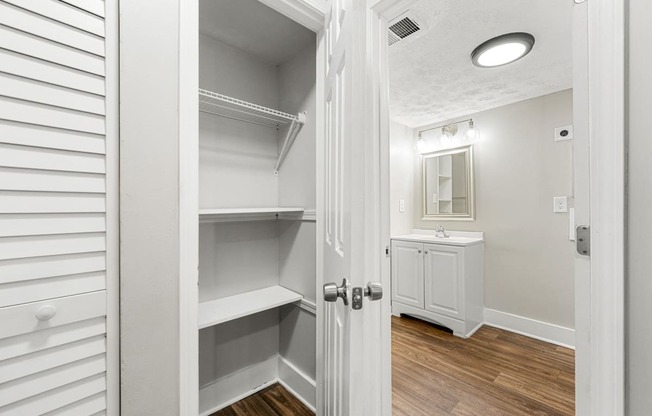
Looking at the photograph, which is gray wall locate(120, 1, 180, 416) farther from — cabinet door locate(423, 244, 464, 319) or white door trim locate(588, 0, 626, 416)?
cabinet door locate(423, 244, 464, 319)

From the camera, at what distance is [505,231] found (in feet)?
8.78

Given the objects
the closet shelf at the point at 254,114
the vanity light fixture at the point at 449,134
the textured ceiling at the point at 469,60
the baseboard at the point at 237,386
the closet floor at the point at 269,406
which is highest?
the textured ceiling at the point at 469,60

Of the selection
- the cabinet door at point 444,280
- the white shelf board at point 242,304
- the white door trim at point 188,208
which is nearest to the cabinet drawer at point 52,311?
the white door trim at point 188,208

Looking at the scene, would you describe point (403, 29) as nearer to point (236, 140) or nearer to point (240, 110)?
point (240, 110)

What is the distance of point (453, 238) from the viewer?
9.46 ft

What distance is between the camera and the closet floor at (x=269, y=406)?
154 cm

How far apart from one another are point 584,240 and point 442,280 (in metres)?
2.08

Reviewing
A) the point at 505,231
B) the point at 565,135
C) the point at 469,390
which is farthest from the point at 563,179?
the point at 469,390

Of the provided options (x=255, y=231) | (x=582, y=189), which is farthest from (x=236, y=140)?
(x=582, y=189)

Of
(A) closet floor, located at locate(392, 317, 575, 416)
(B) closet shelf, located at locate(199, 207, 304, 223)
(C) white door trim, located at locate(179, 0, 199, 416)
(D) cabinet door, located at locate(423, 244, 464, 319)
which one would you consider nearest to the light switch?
(D) cabinet door, located at locate(423, 244, 464, 319)

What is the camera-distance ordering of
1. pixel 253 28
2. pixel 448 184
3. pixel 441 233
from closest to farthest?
pixel 253 28 < pixel 441 233 < pixel 448 184

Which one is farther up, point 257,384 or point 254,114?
point 254,114

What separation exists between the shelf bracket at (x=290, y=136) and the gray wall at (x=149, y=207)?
2.73 ft

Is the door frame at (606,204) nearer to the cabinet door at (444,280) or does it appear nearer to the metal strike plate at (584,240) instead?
the metal strike plate at (584,240)
